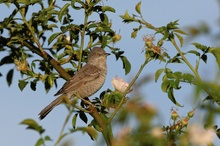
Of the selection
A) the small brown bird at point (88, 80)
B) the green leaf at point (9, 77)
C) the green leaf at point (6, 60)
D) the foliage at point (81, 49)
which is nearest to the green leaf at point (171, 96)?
the foliage at point (81, 49)

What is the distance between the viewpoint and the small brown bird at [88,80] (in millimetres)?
7891

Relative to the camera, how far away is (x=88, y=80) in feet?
29.2

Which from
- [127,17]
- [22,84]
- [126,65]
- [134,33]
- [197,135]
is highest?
[22,84]

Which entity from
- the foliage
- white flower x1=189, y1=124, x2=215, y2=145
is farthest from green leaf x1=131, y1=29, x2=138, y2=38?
white flower x1=189, y1=124, x2=215, y2=145

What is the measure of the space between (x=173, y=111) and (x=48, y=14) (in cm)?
289

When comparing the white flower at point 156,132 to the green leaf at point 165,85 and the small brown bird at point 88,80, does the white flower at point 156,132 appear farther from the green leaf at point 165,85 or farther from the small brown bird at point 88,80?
the small brown bird at point 88,80

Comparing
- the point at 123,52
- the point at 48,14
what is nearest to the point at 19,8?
the point at 48,14

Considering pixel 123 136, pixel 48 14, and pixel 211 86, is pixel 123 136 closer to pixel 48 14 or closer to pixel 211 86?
pixel 211 86

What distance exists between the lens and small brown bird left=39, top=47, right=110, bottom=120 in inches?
311

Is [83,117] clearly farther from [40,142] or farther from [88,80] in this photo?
[88,80]

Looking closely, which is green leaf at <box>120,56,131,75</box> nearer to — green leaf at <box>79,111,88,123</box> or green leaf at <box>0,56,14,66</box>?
green leaf at <box>79,111,88,123</box>

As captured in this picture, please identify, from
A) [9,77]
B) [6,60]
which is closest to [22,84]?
[6,60]

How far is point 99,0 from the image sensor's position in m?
5.36

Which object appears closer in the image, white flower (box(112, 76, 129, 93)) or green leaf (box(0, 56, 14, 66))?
white flower (box(112, 76, 129, 93))
